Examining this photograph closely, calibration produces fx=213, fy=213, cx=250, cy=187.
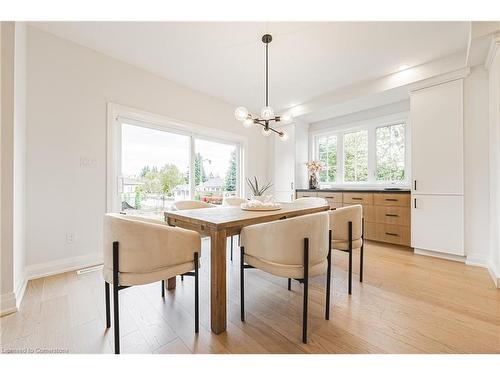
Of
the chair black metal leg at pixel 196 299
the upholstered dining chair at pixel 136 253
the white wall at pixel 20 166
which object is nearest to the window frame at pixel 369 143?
the chair black metal leg at pixel 196 299

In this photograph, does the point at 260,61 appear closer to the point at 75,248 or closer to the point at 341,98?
the point at 341,98

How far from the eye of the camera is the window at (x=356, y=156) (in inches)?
161

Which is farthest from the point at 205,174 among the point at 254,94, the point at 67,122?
the point at 67,122

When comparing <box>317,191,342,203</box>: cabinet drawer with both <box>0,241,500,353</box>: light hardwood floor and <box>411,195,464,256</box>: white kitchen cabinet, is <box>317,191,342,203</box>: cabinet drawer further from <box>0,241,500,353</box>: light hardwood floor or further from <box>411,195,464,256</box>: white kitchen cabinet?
<box>0,241,500,353</box>: light hardwood floor

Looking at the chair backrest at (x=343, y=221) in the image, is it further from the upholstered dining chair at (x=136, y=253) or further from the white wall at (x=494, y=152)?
the white wall at (x=494, y=152)

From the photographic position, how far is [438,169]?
2.77 meters

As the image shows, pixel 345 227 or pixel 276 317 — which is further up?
pixel 345 227

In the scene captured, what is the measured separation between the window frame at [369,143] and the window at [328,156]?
68mm

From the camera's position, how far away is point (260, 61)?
277cm

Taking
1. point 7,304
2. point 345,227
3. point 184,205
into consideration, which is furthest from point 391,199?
point 7,304

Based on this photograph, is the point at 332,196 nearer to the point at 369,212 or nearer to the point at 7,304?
the point at 369,212

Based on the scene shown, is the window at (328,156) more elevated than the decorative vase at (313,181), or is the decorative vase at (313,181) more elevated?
the window at (328,156)

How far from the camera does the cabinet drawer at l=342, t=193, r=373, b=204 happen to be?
3.45m

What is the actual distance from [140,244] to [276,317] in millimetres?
1073
